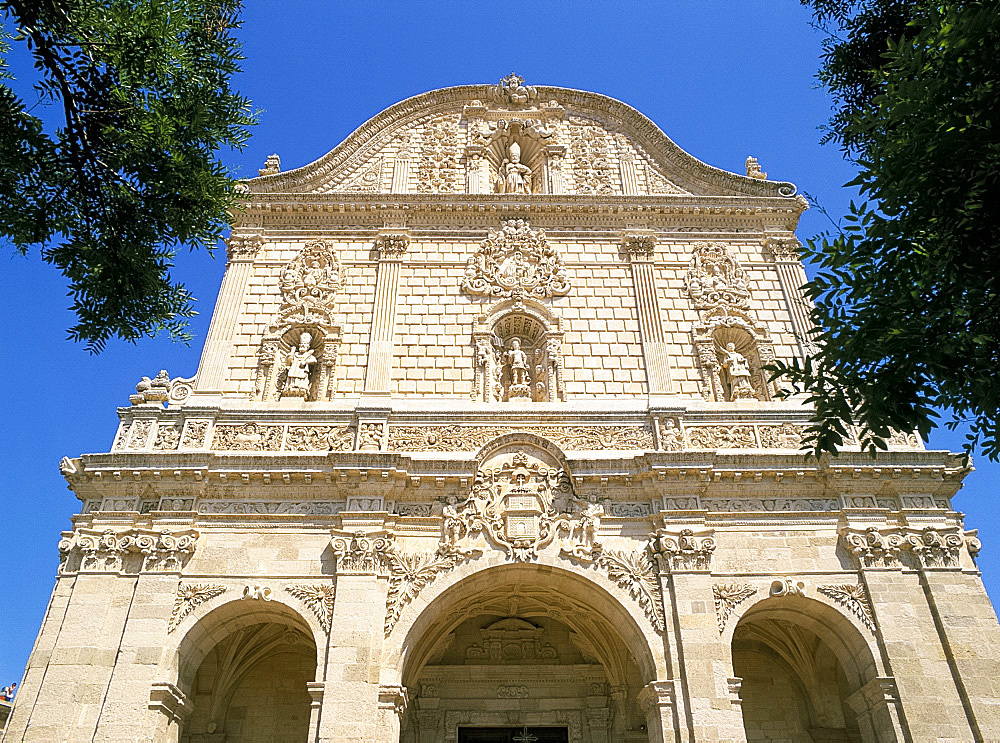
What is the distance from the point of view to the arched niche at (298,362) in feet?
45.6

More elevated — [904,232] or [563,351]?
[563,351]

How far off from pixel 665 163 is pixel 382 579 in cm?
1146

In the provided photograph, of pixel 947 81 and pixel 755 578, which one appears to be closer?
pixel 947 81

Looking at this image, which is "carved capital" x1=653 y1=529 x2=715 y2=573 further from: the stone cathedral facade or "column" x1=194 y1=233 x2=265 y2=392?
"column" x1=194 y1=233 x2=265 y2=392

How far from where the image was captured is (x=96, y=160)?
7578mm

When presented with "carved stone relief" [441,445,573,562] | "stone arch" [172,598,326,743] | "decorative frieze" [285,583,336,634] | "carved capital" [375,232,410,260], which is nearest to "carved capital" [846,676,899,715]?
"carved stone relief" [441,445,573,562]

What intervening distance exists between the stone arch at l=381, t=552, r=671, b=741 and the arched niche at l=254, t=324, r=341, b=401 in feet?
15.0

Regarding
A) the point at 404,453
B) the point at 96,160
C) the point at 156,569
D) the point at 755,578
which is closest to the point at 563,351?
the point at 404,453

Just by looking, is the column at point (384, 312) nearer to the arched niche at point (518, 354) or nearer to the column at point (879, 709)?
the arched niche at point (518, 354)

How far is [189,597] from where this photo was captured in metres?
11.3

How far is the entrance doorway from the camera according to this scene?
13180 millimetres

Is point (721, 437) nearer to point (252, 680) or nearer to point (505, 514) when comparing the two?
point (505, 514)

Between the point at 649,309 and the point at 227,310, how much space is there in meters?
8.34

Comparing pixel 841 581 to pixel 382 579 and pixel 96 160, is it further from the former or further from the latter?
pixel 96 160
